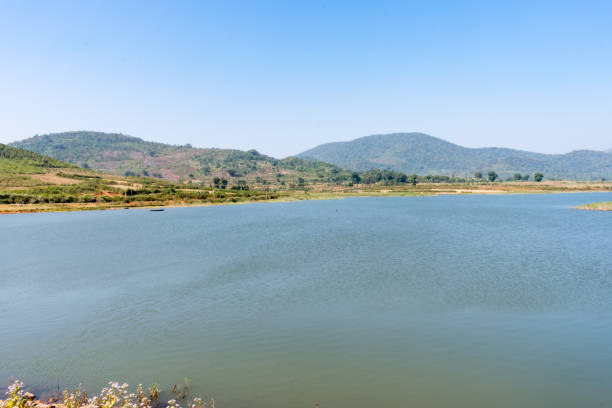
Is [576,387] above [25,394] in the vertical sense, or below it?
below

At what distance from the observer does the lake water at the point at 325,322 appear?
61.8ft

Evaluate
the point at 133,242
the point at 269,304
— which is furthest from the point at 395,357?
the point at 133,242

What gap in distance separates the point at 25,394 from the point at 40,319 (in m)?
13.6

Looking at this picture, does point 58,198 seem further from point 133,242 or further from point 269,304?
point 269,304

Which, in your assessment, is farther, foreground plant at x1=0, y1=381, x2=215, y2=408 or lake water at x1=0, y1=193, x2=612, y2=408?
lake water at x1=0, y1=193, x2=612, y2=408

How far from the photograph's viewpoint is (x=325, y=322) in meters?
26.7

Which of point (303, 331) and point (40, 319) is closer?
point (303, 331)

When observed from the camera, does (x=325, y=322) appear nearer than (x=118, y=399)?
No

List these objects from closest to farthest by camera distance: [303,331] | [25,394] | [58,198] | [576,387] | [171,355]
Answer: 1. [25,394]
2. [576,387]
3. [171,355]
4. [303,331]
5. [58,198]

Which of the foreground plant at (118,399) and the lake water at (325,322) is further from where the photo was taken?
the lake water at (325,322)

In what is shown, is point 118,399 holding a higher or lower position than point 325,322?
higher

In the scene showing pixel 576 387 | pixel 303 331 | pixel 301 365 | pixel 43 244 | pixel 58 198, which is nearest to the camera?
pixel 576 387

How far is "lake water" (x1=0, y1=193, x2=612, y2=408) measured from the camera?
1884 cm

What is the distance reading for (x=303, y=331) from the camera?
2516 cm
